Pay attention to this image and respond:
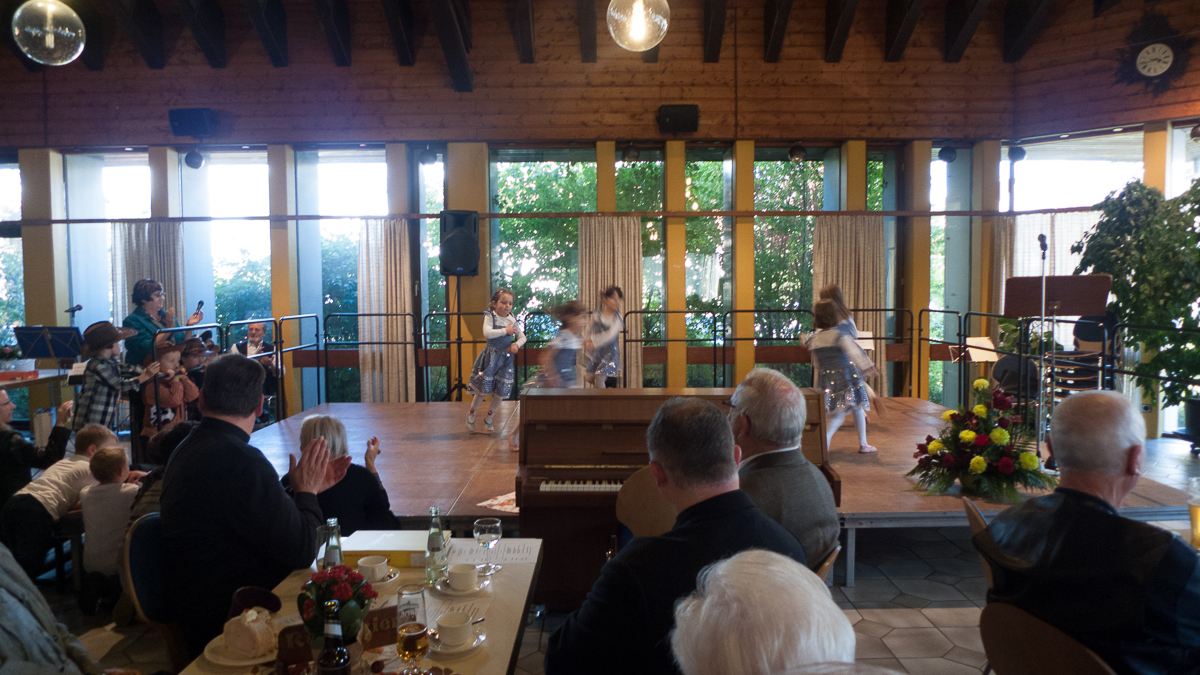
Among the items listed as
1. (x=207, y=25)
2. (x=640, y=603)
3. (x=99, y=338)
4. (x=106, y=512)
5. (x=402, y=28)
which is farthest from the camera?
(x=207, y=25)

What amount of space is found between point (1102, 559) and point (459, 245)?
7502 millimetres

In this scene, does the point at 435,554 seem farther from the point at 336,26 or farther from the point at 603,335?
the point at 336,26

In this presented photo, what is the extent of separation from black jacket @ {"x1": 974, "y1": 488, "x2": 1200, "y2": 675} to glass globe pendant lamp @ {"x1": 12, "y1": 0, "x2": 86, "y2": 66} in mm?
5145

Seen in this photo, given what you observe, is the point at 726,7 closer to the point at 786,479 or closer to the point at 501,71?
the point at 501,71

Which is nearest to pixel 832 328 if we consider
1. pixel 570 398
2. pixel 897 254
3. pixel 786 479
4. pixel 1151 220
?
pixel 570 398

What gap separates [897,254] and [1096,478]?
26.1ft

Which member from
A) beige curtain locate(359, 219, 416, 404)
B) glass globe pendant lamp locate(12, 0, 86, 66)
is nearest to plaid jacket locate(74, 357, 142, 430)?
glass globe pendant lamp locate(12, 0, 86, 66)

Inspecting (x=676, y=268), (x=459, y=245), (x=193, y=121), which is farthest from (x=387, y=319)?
(x=676, y=268)

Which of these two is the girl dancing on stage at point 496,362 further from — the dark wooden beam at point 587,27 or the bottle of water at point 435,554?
the bottle of water at point 435,554

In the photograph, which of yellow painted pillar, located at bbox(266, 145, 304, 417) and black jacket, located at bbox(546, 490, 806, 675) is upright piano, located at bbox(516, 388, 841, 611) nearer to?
black jacket, located at bbox(546, 490, 806, 675)

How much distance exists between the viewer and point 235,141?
8.84 metres

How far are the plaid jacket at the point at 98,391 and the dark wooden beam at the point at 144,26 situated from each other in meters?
5.16

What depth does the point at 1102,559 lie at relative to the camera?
1619 millimetres

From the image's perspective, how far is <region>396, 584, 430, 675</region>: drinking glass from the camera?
154 centimetres
